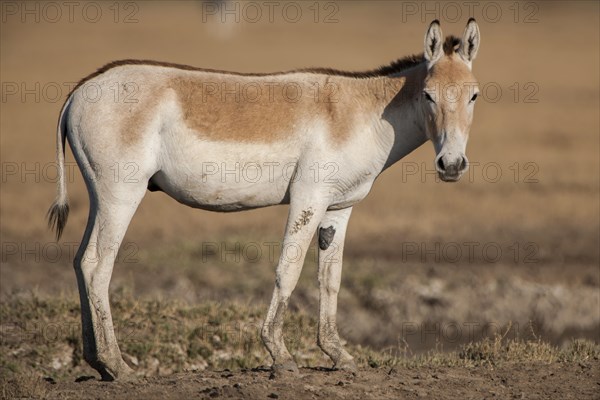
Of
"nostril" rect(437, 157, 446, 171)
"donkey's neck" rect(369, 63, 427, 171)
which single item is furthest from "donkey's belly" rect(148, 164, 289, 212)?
"nostril" rect(437, 157, 446, 171)

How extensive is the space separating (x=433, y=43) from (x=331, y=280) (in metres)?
2.26

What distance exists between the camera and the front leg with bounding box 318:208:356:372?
342 inches

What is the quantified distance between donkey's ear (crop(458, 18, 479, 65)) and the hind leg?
2.96 m

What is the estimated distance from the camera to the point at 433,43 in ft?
27.8

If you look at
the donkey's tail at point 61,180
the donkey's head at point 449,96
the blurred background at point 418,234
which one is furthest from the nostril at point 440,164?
the blurred background at point 418,234

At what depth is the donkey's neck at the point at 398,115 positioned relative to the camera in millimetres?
8594

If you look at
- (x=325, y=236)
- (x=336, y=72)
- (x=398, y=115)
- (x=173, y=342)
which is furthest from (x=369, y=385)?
(x=173, y=342)

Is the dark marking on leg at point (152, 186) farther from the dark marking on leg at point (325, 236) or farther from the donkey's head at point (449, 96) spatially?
the donkey's head at point (449, 96)

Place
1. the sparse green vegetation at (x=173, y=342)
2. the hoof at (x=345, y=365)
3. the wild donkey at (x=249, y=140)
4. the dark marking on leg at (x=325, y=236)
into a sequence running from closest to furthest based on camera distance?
the wild donkey at (x=249, y=140), the hoof at (x=345, y=365), the dark marking on leg at (x=325, y=236), the sparse green vegetation at (x=173, y=342)

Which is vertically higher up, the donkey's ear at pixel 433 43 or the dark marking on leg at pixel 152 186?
the donkey's ear at pixel 433 43

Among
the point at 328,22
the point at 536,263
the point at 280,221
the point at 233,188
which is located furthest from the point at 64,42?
the point at 233,188

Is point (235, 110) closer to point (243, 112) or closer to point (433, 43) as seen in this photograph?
point (243, 112)

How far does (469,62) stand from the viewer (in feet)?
28.1

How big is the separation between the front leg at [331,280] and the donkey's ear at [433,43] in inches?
61.1
